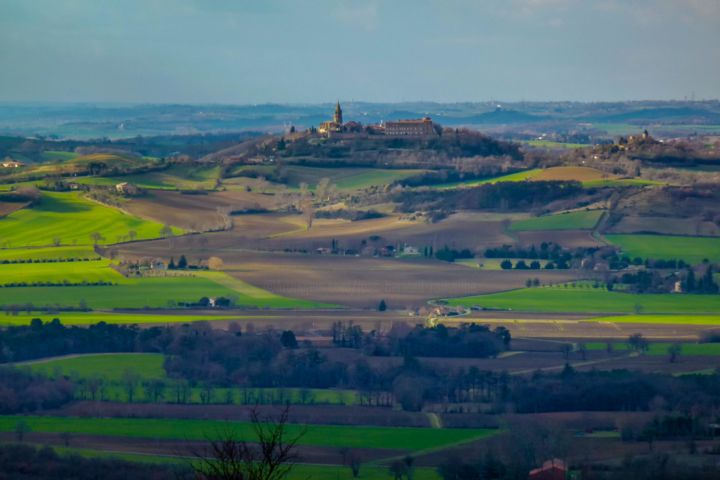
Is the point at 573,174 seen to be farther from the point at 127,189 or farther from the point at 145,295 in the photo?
the point at 145,295

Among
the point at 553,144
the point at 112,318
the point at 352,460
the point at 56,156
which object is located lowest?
the point at 553,144

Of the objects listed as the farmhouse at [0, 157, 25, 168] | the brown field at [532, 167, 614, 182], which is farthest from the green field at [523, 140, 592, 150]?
the farmhouse at [0, 157, 25, 168]

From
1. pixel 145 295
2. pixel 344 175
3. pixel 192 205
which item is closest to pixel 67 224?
pixel 192 205

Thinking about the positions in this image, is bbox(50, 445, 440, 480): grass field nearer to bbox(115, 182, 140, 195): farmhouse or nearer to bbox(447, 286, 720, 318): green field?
bbox(447, 286, 720, 318): green field

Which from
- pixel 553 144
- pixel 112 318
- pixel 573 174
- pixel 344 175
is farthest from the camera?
pixel 553 144

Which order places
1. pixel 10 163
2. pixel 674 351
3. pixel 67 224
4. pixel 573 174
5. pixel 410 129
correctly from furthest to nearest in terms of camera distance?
pixel 410 129, pixel 10 163, pixel 573 174, pixel 67 224, pixel 674 351

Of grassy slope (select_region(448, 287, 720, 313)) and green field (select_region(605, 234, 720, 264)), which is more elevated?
green field (select_region(605, 234, 720, 264))

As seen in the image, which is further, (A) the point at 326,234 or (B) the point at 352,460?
(A) the point at 326,234

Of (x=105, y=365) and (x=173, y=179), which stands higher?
(x=173, y=179)
